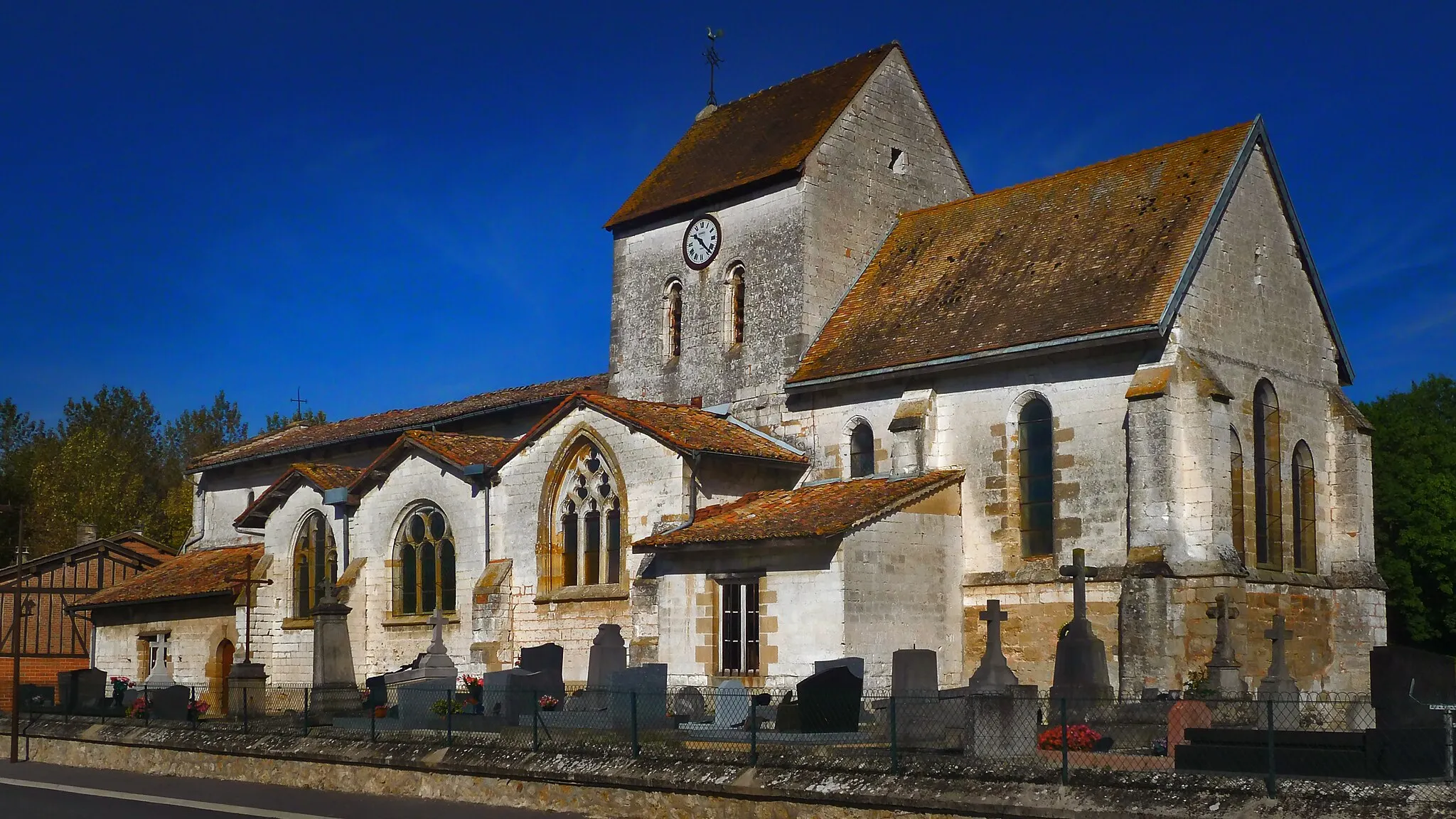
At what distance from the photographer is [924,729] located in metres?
18.0

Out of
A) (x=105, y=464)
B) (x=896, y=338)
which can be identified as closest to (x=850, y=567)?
(x=896, y=338)

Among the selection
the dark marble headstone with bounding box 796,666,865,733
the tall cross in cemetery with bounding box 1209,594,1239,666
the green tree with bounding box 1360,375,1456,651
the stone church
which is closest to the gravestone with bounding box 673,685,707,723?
the dark marble headstone with bounding box 796,666,865,733

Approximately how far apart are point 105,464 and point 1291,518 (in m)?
57.1

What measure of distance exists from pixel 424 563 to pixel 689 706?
46.4ft

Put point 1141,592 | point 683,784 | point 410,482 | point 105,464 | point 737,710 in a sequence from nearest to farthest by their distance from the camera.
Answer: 1. point 683,784
2. point 737,710
3. point 1141,592
4. point 410,482
5. point 105,464

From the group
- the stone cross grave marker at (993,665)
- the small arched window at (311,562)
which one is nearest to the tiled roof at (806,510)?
the stone cross grave marker at (993,665)

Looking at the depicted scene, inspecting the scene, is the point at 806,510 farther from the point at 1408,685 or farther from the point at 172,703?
the point at 1408,685

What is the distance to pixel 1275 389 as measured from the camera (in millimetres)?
28734

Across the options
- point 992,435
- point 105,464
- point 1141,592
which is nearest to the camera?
point 1141,592

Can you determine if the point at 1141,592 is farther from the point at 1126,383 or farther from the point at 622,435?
the point at 622,435

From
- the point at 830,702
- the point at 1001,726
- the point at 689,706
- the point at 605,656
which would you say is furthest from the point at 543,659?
the point at 1001,726

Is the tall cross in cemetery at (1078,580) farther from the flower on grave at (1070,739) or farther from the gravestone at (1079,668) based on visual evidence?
the flower on grave at (1070,739)

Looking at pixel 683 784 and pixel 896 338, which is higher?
pixel 896 338

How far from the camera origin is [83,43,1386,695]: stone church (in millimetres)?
26312
